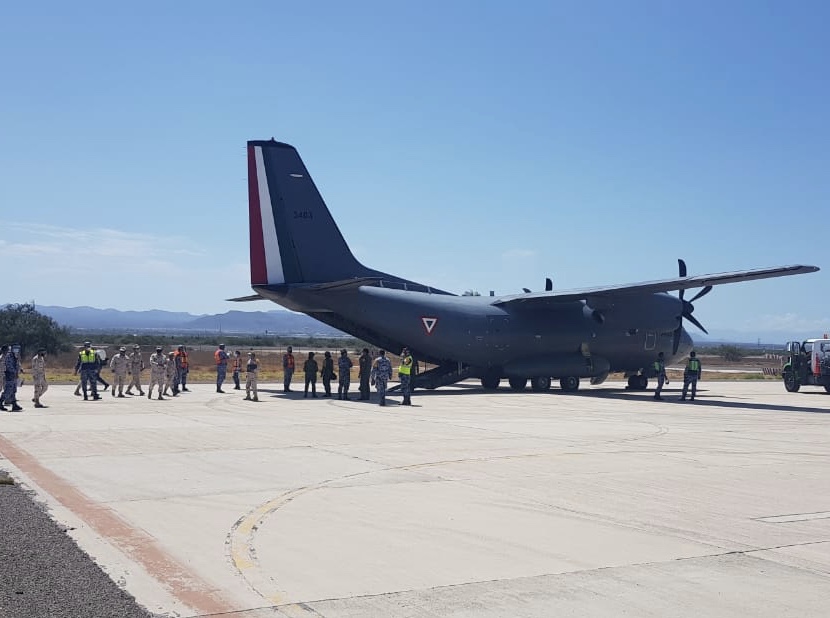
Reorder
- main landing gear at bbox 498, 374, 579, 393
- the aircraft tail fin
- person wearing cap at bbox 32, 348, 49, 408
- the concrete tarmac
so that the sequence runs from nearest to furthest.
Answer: the concrete tarmac < person wearing cap at bbox 32, 348, 49, 408 < the aircraft tail fin < main landing gear at bbox 498, 374, 579, 393

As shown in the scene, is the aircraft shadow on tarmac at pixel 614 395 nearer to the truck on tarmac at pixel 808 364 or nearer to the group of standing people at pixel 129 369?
the truck on tarmac at pixel 808 364

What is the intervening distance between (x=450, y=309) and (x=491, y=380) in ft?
12.8

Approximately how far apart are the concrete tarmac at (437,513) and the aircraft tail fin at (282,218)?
9.64 m

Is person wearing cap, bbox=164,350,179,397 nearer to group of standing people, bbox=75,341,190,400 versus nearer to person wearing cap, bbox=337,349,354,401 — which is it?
group of standing people, bbox=75,341,190,400

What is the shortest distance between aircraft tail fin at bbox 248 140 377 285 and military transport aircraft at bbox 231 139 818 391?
33 mm

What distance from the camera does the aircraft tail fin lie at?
1148 inches

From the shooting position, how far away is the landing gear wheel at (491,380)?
3409 centimetres

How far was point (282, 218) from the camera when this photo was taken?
29328mm

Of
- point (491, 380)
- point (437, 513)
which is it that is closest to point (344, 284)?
point (491, 380)

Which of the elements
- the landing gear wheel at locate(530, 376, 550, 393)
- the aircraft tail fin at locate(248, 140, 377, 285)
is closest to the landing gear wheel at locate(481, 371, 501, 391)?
the landing gear wheel at locate(530, 376, 550, 393)

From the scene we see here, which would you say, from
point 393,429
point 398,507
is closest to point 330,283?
point 393,429

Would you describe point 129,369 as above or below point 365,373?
below

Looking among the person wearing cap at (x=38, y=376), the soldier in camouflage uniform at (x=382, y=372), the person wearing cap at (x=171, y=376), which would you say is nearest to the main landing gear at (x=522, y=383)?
the soldier in camouflage uniform at (x=382, y=372)

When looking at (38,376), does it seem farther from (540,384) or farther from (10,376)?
(540,384)
